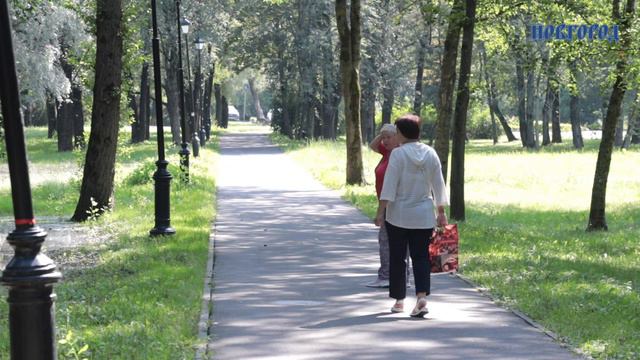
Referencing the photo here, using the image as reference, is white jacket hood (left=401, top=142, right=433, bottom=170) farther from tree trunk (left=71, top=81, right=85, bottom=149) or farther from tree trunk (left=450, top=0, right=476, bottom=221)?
tree trunk (left=71, top=81, right=85, bottom=149)

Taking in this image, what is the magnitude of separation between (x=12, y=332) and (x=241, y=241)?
35.7ft

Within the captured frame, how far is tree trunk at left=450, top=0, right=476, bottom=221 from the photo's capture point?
18703 millimetres

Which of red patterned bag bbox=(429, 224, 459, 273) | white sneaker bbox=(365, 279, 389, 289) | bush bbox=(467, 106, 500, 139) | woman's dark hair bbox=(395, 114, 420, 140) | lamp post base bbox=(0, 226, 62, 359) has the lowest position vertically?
bush bbox=(467, 106, 500, 139)

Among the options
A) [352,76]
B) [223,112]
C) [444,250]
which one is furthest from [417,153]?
[223,112]

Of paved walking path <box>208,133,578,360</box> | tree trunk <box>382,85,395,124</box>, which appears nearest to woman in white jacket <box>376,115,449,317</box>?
paved walking path <box>208,133,578,360</box>

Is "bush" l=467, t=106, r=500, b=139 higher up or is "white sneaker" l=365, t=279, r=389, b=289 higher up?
"white sneaker" l=365, t=279, r=389, b=289

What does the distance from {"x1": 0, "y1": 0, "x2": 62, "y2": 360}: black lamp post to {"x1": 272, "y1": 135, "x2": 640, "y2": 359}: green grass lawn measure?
14.9 feet

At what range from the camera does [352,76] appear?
27.3 meters

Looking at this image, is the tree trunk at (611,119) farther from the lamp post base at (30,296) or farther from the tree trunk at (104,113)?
the lamp post base at (30,296)

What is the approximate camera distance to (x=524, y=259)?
45.9 ft

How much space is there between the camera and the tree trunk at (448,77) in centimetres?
1891

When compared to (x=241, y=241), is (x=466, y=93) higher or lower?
higher

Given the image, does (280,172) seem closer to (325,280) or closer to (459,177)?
(459,177)

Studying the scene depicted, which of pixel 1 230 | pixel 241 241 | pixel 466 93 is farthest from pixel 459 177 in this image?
pixel 1 230
